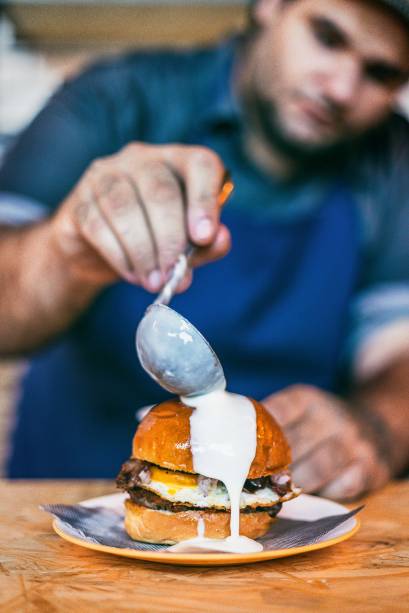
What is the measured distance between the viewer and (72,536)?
33.8 inches

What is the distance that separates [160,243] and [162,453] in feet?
1.14

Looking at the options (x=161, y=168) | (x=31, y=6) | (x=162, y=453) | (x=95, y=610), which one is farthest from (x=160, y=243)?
(x=31, y=6)

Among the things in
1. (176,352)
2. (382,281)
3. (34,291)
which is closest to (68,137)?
(34,291)

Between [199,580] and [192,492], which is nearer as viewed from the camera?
[199,580]

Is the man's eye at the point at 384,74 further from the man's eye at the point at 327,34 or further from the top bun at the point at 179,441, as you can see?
the top bun at the point at 179,441

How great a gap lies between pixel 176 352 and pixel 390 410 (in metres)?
0.85

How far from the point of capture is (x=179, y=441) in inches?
35.1

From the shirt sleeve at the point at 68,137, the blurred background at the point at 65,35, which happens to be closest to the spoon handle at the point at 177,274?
the shirt sleeve at the point at 68,137

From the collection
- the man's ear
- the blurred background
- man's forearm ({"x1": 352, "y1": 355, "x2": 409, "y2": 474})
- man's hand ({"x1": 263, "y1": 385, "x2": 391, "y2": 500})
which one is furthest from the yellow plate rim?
the blurred background

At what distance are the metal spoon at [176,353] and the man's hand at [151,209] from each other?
0.23m

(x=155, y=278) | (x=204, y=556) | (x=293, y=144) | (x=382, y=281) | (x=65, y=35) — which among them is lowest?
(x=204, y=556)

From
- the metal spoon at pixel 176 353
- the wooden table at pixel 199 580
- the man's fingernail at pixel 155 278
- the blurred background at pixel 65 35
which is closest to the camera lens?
the wooden table at pixel 199 580

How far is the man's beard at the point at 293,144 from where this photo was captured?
184 centimetres

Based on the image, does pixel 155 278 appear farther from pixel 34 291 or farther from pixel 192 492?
pixel 34 291
